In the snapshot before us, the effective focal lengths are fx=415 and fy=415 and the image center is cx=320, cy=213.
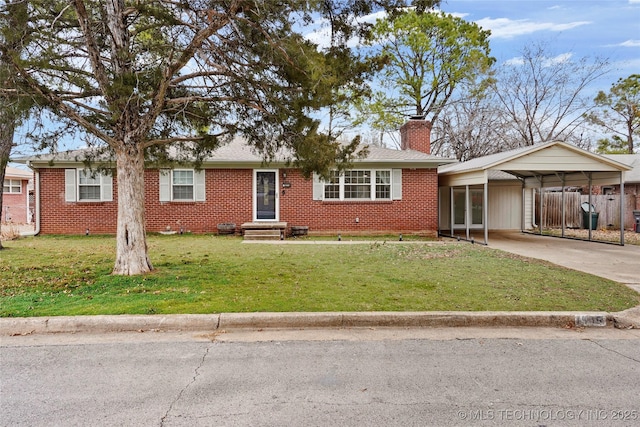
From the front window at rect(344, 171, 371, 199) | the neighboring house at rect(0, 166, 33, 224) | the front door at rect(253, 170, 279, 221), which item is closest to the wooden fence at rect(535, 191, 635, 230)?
the front window at rect(344, 171, 371, 199)

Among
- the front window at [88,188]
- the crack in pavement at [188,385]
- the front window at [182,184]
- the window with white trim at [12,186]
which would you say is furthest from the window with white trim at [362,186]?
the window with white trim at [12,186]

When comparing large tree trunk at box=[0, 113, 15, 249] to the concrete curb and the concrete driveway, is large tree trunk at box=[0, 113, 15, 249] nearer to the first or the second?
the concrete curb

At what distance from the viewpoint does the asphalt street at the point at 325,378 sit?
297 cm

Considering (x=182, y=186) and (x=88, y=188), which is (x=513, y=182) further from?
(x=88, y=188)

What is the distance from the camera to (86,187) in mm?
15086

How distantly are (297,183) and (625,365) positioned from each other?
12.3m

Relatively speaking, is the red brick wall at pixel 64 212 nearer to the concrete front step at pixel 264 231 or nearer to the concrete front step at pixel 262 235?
the concrete front step at pixel 264 231

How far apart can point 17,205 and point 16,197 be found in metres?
0.57

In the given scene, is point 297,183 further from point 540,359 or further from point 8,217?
point 8,217

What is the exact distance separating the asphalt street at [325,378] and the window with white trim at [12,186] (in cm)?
2891

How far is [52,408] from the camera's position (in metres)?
3.04

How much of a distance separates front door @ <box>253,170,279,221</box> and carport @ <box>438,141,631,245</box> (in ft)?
22.0

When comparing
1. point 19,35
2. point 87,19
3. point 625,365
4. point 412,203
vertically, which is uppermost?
point 87,19

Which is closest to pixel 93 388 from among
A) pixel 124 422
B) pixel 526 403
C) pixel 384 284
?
pixel 124 422
